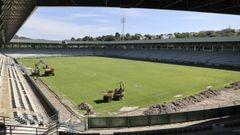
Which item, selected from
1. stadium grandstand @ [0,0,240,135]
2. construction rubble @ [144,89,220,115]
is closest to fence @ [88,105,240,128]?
stadium grandstand @ [0,0,240,135]

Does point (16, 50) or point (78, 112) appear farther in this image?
point (16, 50)

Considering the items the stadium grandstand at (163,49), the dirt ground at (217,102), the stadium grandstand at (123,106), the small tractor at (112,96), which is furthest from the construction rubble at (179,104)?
the stadium grandstand at (163,49)

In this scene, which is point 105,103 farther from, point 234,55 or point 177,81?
point 234,55

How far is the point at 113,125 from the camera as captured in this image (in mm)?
25969

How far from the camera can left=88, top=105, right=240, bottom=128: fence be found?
25.8m

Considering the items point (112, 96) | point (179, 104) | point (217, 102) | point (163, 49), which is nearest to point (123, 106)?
point (112, 96)

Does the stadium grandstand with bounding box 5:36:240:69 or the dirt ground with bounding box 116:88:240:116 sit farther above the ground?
the stadium grandstand with bounding box 5:36:240:69

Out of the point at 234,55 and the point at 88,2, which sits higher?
the point at 88,2

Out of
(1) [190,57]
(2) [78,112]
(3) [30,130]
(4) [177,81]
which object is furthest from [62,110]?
(1) [190,57]

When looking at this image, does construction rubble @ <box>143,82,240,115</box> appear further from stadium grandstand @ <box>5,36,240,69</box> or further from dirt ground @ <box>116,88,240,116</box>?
stadium grandstand @ <box>5,36,240,69</box>

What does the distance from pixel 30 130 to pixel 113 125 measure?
7.36 metres

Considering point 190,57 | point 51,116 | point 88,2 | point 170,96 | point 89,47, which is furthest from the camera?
point 89,47

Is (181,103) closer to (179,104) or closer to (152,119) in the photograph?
(179,104)

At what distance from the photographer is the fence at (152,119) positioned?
2584 centimetres
